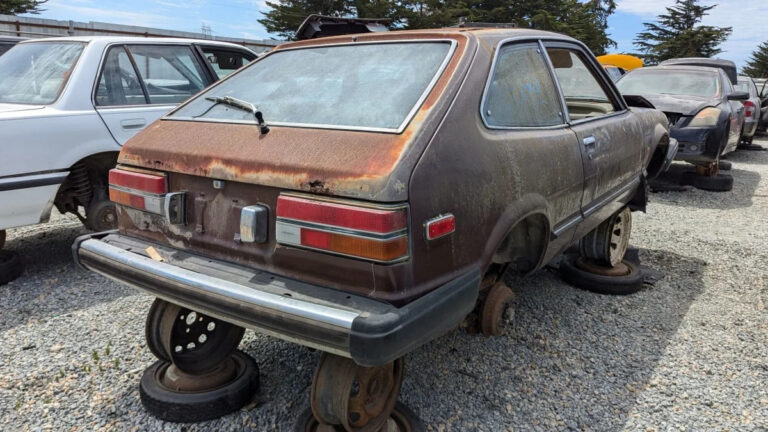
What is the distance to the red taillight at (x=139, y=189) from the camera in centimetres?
235

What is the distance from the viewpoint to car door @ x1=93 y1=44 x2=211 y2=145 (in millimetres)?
4242

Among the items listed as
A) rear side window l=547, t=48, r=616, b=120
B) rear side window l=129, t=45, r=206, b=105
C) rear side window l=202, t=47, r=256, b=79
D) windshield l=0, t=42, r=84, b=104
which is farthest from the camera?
rear side window l=202, t=47, r=256, b=79

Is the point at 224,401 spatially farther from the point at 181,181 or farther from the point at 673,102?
the point at 673,102

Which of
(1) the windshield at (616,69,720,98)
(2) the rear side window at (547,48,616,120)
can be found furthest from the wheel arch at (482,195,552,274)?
(1) the windshield at (616,69,720,98)

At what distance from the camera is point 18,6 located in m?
21.0

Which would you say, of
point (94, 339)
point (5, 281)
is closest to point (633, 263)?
point (94, 339)

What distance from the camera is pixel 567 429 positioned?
94.3 inches

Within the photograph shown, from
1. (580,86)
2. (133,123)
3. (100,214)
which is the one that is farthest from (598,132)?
(100,214)

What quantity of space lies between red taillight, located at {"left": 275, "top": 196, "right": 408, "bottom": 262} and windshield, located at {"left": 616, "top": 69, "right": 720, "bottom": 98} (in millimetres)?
7414

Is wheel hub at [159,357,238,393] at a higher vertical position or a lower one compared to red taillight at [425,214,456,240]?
lower

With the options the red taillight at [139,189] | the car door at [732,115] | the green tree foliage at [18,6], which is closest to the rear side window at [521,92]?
the red taillight at [139,189]

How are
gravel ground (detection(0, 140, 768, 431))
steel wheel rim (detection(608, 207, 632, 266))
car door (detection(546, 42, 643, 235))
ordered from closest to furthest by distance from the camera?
gravel ground (detection(0, 140, 768, 431)) → car door (detection(546, 42, 643, 235)) → steel wheel rim (detection(608, 207, 632, 266))

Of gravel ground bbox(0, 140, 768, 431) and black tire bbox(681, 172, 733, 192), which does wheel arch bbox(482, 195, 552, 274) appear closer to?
gravel ground bbox(0, 140, 768, 431)

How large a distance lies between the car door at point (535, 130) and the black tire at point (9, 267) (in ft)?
12.2
